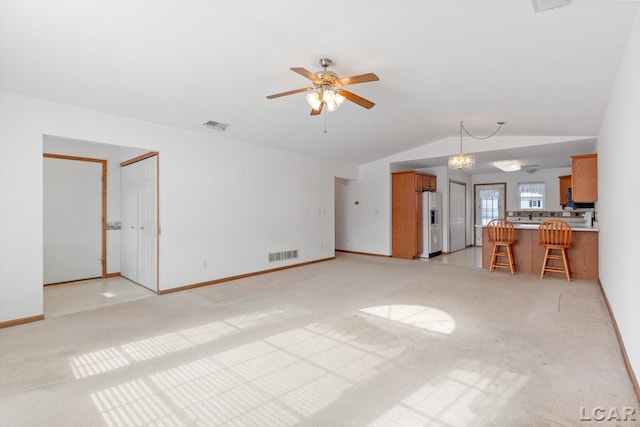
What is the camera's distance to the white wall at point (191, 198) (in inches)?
133

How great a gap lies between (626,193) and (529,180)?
25.2 feet

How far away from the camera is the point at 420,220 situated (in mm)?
7816

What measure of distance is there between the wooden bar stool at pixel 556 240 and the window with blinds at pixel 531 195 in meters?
4.22

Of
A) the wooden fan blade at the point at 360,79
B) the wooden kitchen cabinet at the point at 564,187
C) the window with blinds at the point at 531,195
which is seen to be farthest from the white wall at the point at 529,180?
the wooden fan blade at the point at 360,79

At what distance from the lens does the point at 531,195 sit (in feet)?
30.4

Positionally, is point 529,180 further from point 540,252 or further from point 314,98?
point 314,98

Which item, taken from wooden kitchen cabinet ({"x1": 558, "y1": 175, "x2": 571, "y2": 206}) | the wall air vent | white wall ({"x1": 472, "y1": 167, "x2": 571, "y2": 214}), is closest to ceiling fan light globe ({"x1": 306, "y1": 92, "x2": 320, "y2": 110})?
the wall air vent

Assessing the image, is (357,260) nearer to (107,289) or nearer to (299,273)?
(299,273)

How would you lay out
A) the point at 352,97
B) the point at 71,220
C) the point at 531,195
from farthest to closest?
1. the point at 531,195
2. the point at 71,220
3. the point at 352,97

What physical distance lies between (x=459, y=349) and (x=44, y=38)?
4.31m

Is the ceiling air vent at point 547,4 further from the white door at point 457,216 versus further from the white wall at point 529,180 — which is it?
the white wall at point 529,180

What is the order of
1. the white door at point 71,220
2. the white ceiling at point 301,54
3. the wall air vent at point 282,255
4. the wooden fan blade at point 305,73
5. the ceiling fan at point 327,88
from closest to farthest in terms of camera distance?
the white ceiling at point 301,54, the wooden fan blade at point 305,73, the ceiling fan at point 327,88, the white door at point 71,220, the wall air vent at point 282,255

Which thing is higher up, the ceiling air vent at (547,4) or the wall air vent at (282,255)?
the ceiling air vent at (547,4)

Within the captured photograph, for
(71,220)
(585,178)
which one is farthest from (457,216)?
(71,220)
